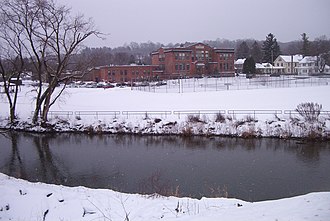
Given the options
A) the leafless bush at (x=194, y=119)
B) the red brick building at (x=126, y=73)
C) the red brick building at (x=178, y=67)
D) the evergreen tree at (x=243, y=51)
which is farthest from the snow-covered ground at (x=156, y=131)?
the evergreen tree at (x=243, y=51)

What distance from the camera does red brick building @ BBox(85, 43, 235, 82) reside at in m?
83.6

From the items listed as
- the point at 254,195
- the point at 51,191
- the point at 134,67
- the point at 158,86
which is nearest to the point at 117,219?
the point at 51,191

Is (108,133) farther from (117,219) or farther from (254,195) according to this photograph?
(117,219)

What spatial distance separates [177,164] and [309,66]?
84.0 m

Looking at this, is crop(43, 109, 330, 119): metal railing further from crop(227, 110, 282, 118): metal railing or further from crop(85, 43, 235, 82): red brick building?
crop(85, 43, 235, 82): red brick building

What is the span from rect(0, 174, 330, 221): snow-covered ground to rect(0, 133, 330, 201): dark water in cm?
414

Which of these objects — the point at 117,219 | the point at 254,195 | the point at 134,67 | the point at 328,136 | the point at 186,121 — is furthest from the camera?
the point at 134,67

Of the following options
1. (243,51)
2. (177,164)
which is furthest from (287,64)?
(177,164)

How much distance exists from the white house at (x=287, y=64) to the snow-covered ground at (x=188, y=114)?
188 feet

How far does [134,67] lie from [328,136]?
2487 inches

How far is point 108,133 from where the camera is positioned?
33.8 meters

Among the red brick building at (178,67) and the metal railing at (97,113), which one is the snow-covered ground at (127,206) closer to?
the metal railing at (97,113)

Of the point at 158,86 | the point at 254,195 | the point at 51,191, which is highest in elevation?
the point at 158,86

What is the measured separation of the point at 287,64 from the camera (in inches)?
3848
